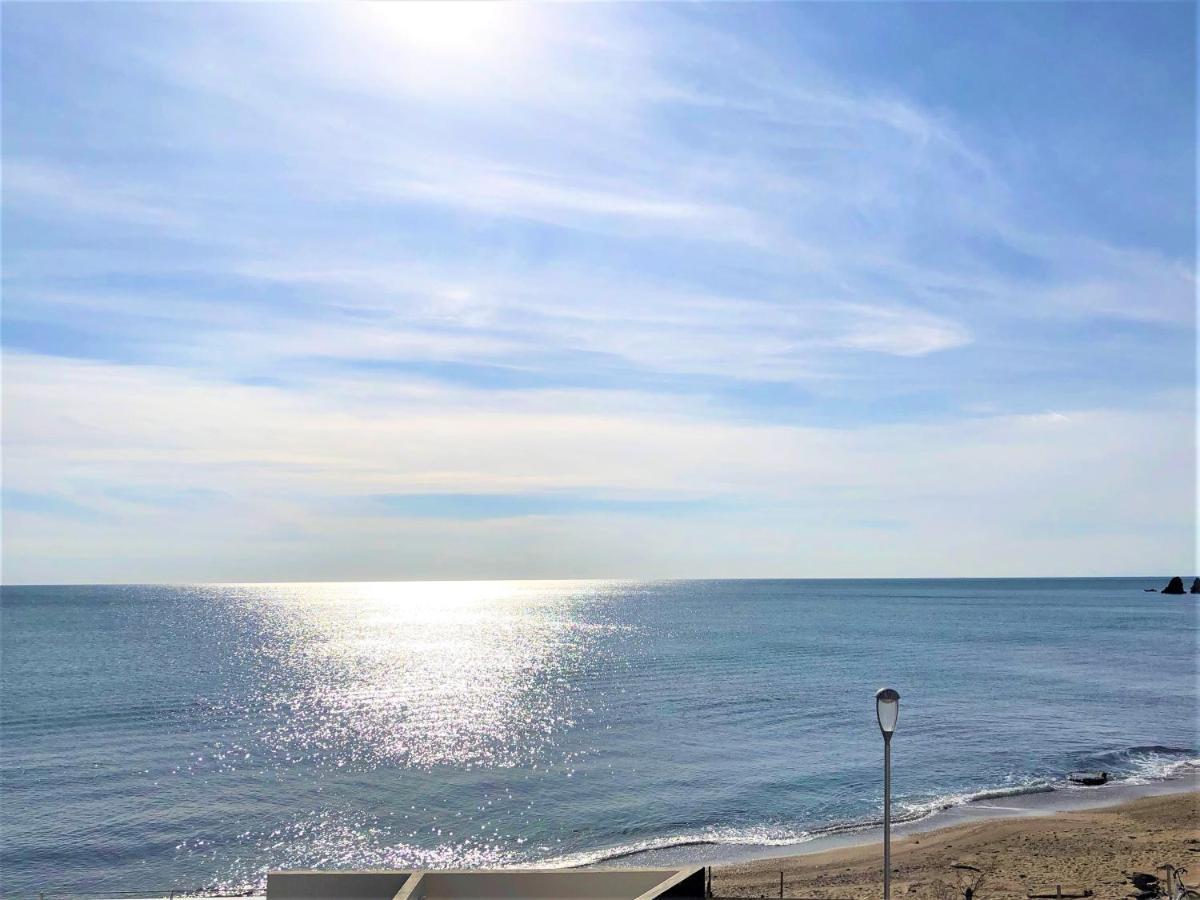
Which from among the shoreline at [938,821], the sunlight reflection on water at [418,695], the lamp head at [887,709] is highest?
the lamp head at [887,709]

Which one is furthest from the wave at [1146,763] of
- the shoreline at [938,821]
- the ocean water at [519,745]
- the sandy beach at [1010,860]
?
the sandy beach at [1010,860]

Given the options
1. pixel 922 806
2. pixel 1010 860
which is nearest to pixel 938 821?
pixel 922 806

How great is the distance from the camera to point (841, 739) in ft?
131

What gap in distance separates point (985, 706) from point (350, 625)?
11165 cm

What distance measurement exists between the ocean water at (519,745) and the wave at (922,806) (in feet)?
0.52

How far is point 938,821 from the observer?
27.9 metres

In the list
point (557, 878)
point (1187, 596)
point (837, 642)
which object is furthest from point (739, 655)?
point (1187, 596)

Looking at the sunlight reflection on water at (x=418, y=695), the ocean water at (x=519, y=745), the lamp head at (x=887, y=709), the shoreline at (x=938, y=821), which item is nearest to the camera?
the lamp head at (x=887, y=709)

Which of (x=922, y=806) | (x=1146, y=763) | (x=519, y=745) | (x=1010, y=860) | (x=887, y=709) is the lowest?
(x=519, y=745)

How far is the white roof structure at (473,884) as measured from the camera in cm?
945

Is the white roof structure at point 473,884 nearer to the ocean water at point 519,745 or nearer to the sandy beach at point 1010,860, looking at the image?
the sandy beach at point 1010,860

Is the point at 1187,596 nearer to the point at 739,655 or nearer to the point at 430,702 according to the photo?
the point at 739,655

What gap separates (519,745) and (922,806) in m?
19.3

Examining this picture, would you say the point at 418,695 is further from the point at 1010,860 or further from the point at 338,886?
the point at 338,886
